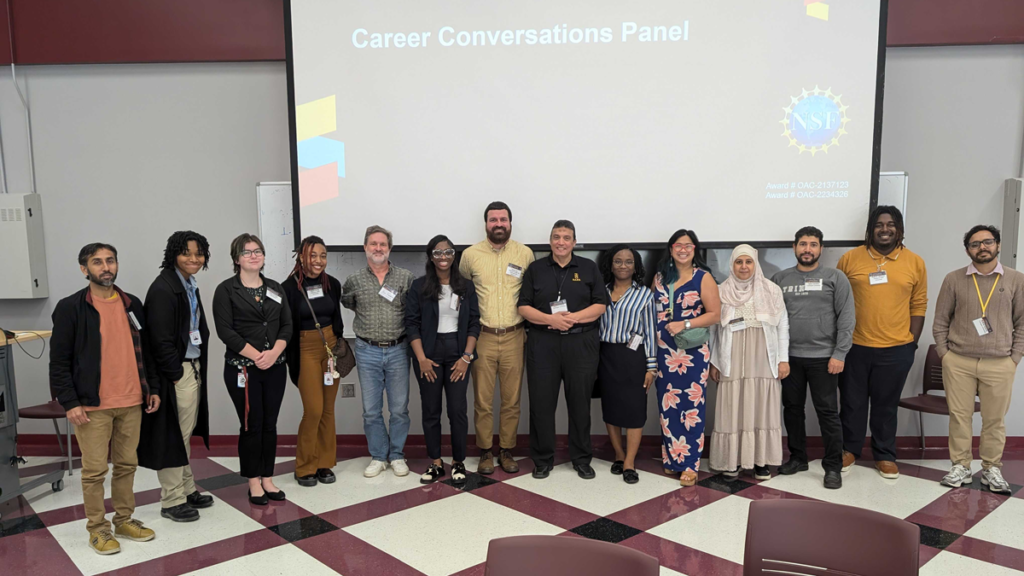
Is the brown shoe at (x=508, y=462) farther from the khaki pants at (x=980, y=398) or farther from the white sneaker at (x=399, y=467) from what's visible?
the khaki pants at (x=980, y=398)

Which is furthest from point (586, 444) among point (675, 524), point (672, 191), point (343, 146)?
point (343, 146)

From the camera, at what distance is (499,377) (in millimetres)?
3924

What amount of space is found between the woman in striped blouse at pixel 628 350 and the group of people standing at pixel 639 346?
0.01 metres

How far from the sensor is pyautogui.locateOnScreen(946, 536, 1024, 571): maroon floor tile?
105 inches

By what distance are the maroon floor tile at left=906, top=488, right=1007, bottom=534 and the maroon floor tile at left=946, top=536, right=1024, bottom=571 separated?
0.13m

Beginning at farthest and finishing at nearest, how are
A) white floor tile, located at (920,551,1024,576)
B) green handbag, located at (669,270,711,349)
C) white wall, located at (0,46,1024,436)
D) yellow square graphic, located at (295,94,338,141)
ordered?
white wall, located at (0,46,1024,436) < yellow square graphic, located at (295,94,338,141) < green handbag, located at (669,270,711,349) < white floor tile, located at (920,551,1024,576)

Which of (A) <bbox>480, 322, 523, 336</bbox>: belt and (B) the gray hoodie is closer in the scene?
(B) the gray hoodie

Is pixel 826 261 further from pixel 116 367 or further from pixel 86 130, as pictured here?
pixel 86 130

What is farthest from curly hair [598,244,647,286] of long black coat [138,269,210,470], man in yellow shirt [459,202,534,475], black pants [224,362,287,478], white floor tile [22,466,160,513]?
white floor tile [22,466,160,513]

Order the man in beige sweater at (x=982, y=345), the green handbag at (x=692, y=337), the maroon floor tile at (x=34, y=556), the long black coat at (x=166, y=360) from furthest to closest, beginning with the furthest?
the green handbag at (x=692, y=337), the man in beige sweater at (x=982, y=345), the long black coat at (x=166, y=360), the maroon floor tile at (x=34, y=556)

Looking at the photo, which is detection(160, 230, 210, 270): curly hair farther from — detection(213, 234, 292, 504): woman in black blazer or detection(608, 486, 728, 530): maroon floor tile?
detection(608, 486, 728, 530): maroon floor tile

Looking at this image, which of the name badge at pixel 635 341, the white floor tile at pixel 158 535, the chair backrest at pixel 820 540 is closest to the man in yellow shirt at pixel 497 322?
the name badge at pixel 635 341

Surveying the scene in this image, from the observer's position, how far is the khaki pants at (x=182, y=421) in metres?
3.14

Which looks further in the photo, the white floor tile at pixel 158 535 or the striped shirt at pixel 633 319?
the striped shirt at pixel 633 319
